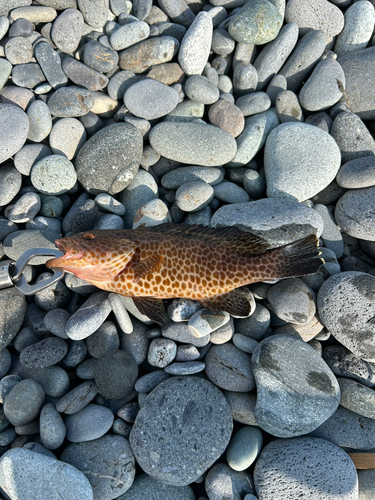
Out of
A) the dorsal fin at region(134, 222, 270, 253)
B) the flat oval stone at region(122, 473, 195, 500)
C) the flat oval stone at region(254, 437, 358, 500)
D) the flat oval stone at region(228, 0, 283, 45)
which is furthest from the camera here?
the flat oval stone at region(228, 0, 283, 45)

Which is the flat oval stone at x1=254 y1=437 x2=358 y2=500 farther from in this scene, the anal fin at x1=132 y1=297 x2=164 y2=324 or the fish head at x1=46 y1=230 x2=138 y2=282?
the fish head at x1=46 y1=230 x2=138 y2=282

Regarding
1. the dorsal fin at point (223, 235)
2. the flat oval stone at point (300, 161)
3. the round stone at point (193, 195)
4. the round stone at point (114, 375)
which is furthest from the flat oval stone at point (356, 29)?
the round stone at point (114, 375)

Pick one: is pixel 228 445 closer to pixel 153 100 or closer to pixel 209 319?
pixel 209 319

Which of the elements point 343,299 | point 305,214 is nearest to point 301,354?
point 343,299

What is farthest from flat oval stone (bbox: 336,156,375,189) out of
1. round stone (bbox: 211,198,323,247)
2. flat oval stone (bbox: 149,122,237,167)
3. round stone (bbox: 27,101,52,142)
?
round stone (bbox: 27,101,52,142)

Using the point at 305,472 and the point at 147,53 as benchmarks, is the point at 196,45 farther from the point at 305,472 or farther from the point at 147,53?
the point at 305,472
